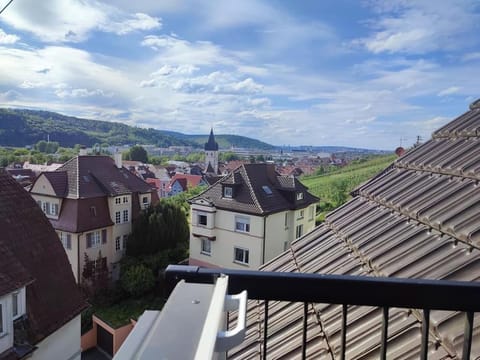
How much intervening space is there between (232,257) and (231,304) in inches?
541

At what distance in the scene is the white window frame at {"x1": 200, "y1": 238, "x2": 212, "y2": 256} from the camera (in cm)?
1512

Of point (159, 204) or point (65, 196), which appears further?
point (159, 204)

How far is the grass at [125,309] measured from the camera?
1277cm

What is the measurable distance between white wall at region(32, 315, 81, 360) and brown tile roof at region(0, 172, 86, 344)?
0.20m

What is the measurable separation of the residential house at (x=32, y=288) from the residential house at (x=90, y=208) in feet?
22.6

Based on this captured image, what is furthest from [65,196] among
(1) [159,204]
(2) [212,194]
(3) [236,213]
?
(3) [236,213]

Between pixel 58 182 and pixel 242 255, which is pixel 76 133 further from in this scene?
pixel 242 255

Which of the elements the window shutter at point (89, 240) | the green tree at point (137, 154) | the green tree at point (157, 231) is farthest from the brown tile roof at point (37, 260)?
the green tree at point (137, 154)

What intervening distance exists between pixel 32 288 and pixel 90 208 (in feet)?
28.6

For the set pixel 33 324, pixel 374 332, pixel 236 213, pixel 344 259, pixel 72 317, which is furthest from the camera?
pixel 236 213

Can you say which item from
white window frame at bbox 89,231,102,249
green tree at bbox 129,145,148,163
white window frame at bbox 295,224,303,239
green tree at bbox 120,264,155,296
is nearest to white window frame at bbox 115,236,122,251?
white window frame at bbox 89,231,102,249

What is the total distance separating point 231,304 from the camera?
1.06m

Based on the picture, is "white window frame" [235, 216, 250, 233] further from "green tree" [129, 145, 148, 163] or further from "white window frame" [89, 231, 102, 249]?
"green tree" [129, 145, 148, 163]

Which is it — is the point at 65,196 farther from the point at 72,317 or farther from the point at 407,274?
the point at 407,274
